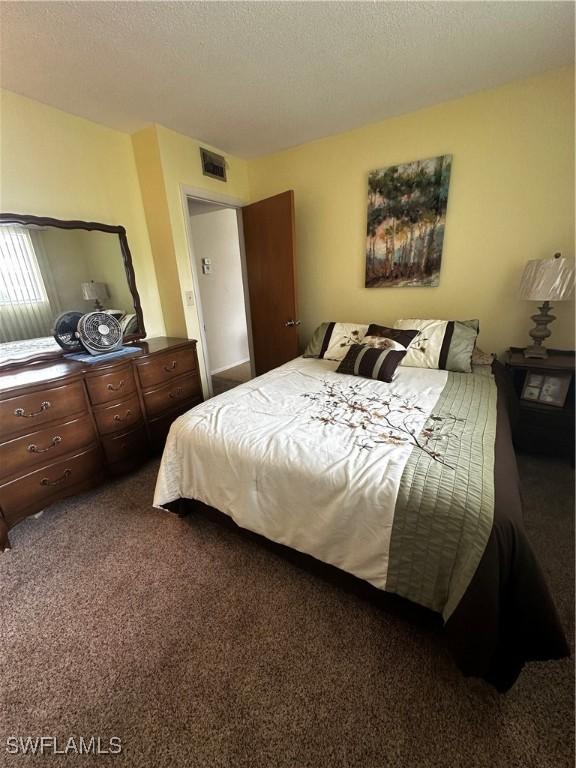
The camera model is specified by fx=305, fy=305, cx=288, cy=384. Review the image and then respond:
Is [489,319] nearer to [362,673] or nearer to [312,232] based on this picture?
[312,232]

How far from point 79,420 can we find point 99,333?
2.11ft

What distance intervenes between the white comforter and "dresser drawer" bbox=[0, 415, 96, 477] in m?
0.68

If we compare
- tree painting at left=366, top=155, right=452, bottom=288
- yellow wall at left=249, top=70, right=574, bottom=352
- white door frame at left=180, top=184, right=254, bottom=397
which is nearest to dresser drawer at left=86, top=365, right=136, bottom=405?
white door frame at left=180, top=184, right=254, bottom=397

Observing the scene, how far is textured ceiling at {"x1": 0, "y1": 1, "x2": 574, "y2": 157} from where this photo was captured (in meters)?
1.38

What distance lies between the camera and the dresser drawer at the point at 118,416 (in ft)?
6.44

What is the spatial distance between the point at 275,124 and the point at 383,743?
3.45m

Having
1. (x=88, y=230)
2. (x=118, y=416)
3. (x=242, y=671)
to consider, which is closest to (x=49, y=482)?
(x=118, y=416)

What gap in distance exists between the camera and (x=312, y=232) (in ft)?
9.70

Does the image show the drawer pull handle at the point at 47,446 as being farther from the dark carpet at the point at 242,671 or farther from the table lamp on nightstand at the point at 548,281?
the table lamp on nightstand at the point at 548,281

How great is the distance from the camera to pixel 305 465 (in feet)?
3.88

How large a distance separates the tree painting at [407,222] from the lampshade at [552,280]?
0.69m

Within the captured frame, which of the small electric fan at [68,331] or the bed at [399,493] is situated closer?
the bed at [399,493]

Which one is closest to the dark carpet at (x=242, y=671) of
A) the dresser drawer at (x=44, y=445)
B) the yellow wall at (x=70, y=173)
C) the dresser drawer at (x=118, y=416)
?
the dresser drawer at (x=44, y=445)

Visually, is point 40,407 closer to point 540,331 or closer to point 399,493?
point 399,493
